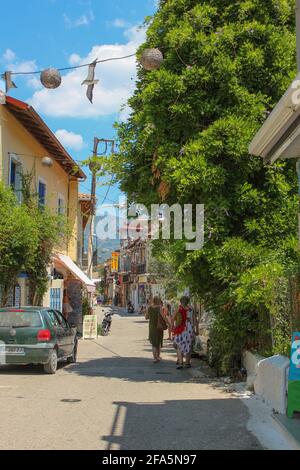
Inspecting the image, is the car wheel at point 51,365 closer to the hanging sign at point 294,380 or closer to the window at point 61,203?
the hanging sign at point 294,380

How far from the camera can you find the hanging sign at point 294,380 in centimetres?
717

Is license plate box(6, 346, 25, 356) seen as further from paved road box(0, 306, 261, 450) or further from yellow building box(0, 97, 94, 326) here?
yellow building box(0, 97, 94, 326)

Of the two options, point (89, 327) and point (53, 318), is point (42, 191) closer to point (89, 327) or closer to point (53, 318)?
point (89, 327)

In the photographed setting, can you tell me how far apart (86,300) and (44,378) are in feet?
51.3

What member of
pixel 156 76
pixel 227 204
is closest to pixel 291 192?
pixel 227 204

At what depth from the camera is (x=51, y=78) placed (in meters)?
11.2

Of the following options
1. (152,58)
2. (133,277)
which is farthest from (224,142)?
(133,277)

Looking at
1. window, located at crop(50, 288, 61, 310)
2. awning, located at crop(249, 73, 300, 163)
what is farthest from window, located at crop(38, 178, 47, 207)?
awning, located at crop(249, 73, 300, 163)

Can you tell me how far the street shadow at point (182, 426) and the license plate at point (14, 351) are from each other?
3947 millimetres

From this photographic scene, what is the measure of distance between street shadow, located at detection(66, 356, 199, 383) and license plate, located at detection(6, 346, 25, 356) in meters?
1.42

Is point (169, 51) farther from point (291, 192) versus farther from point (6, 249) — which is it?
point (6, 249)

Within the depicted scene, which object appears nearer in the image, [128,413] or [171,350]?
[128,413]

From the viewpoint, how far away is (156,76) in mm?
11844

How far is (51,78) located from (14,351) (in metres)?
5.76
